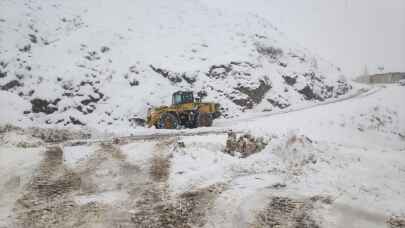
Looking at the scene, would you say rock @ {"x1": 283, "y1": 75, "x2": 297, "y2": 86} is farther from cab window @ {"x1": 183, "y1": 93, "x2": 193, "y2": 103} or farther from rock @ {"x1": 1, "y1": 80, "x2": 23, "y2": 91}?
rock @ {"x1": 1, "y1": 80, "x2": 23, "y2": 91}

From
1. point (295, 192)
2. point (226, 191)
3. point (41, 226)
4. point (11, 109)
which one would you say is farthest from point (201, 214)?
point (11, 109)

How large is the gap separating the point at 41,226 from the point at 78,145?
7.61m

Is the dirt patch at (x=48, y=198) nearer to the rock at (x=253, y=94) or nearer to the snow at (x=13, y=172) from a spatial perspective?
→ the snow at (x=13, y=172)

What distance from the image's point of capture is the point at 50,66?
88.4 feet

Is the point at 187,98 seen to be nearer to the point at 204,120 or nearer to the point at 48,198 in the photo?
the point at 204,120

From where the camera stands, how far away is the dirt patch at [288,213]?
6098 mm

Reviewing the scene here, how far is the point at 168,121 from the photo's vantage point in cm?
1978

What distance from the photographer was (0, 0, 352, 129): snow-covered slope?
24.7 metres

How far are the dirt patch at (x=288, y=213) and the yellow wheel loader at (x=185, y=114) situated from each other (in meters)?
12.6

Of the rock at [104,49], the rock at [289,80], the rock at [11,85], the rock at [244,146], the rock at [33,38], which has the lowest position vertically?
the rock at [244,146]

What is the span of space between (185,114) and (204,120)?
1.16 metres

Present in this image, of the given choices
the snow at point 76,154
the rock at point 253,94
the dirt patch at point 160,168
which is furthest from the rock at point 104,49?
the dirt patch at point 160,168

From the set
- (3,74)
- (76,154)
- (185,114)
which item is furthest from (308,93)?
(3,74)

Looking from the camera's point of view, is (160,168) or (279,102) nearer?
(160,168)
